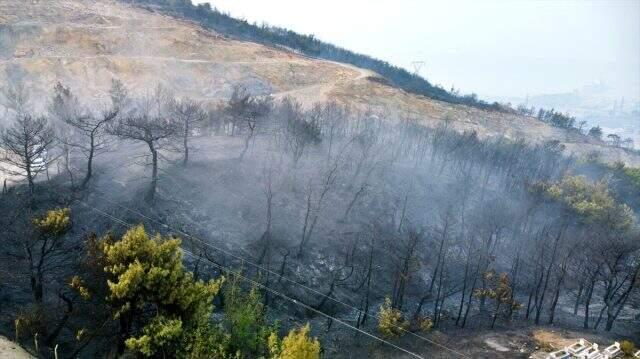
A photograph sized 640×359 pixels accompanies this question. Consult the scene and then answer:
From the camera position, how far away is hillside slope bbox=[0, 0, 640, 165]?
3312 inches

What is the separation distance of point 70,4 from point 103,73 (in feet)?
114

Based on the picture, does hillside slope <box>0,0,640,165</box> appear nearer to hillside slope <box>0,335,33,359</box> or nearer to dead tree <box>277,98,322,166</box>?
dead tree <box>277,98,322,166</box>

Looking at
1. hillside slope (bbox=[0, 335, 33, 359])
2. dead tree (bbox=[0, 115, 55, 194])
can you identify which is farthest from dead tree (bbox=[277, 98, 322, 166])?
hillside slope (bbox=[0, 335, 33, 359])

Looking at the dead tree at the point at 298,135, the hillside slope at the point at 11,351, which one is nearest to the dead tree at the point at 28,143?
the hillside slope at the point at 11,351

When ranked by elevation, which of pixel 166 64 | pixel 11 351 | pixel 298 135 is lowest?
pixel 11 351

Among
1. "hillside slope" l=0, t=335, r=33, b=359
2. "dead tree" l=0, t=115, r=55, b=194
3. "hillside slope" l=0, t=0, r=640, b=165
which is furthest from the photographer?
"hillside slope" l=0, t=0, r=640, b=165

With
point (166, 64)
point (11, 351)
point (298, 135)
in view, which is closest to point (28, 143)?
point (11, 351)

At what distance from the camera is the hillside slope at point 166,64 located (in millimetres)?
84125

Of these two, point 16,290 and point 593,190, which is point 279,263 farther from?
point 593,190

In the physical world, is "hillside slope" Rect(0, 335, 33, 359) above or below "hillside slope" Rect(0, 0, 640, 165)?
below

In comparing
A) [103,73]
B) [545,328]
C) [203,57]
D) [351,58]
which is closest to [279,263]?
[545,328]

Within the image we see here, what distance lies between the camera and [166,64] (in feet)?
321

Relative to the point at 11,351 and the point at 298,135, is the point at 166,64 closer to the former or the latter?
the point at 298,135

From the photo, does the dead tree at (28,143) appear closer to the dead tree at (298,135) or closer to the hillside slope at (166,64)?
the dead tree at (298,135)
